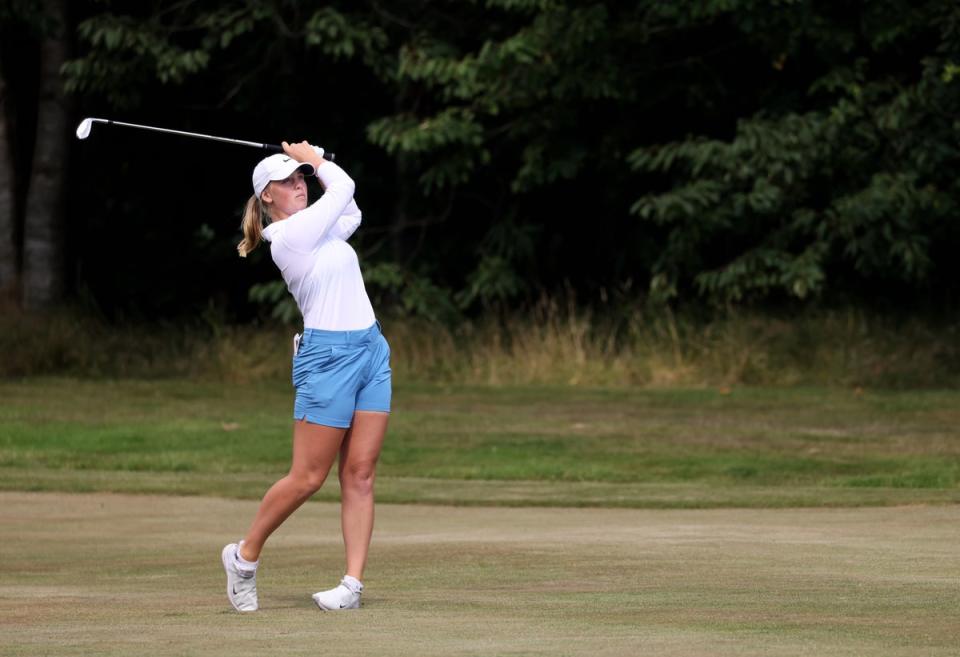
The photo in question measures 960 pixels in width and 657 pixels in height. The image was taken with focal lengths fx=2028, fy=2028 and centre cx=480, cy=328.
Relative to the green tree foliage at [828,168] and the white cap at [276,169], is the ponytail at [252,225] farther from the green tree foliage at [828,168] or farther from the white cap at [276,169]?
the green tree foliage at [828,168]

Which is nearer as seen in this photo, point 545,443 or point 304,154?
point 304,154

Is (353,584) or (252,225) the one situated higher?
(252,225)

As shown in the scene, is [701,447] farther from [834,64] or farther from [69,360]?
[69,360]

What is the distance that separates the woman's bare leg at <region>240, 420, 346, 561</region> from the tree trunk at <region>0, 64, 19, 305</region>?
74.1 ft

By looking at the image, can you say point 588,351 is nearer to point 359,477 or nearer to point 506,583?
point 506,583

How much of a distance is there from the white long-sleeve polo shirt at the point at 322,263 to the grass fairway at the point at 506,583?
1155 mm

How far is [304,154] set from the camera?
8.22m

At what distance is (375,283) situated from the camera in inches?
1143

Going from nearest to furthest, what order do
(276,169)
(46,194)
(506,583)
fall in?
(276,169)
(506,583)
(46,194)

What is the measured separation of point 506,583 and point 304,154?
2.05m

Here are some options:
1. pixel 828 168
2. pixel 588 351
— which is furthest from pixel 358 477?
pixel 828 168

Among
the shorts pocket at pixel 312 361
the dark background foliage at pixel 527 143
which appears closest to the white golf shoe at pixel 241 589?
the shorts pocket at pixel 312 361

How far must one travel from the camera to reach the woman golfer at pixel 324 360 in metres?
7.98

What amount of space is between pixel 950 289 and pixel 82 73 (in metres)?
12.3
